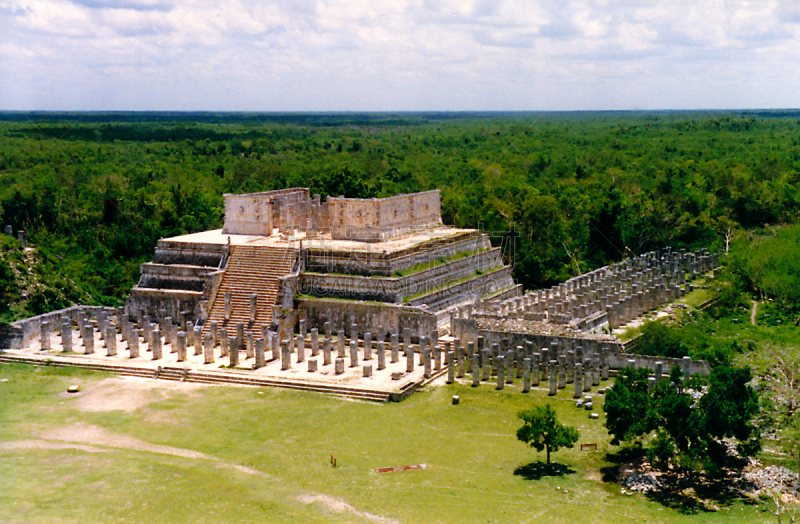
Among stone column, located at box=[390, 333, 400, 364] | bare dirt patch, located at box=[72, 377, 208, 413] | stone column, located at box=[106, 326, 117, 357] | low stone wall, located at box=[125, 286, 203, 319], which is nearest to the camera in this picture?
bare dirt patch, located at box=[72, 377, 208, 413]

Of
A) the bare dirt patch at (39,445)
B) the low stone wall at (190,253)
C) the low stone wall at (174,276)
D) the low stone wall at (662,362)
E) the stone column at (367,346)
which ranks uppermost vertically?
the low stone wall at (190,253)

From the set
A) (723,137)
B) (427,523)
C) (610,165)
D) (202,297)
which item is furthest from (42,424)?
(723,137)

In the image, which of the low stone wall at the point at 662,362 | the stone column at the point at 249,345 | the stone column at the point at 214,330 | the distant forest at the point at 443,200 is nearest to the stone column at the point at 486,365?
the low stone wall at the point at 662,362

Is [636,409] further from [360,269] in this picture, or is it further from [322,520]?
[360,269]

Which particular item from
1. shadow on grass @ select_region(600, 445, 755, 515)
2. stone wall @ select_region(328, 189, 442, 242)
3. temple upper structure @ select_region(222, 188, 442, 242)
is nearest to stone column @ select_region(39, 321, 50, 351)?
temple upper structure @ select_region(222, 188, 442, 242)

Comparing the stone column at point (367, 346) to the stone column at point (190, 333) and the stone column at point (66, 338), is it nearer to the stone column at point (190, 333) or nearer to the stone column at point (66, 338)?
the stone column at point (190, 333)

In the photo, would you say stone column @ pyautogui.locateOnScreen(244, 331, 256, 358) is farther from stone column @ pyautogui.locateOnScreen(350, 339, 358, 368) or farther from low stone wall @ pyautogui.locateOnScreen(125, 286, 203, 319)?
stone column @ pyautogui.locateOnScreen(350, 339, 358, 368)
